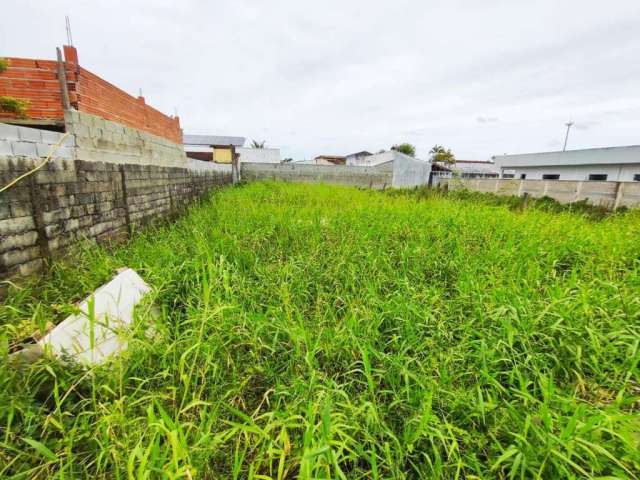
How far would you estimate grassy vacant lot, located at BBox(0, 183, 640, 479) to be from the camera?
1.01m

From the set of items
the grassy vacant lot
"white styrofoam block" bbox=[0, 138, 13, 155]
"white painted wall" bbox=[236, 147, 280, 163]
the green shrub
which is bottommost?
the grassy vacant lot


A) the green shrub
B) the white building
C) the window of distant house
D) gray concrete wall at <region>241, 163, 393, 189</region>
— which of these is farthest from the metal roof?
the window of distant house

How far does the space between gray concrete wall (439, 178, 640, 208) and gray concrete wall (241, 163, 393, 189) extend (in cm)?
532

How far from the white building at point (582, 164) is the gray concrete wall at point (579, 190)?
6.40 meters

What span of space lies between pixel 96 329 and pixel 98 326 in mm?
18

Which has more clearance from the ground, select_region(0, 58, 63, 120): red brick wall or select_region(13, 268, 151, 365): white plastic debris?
select_region(0, 58, 63, 120): red brick wall

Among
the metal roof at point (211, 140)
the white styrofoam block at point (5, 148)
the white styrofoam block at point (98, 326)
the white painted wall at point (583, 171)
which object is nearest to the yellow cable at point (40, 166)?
the white styrofoam block at point (5, 148)

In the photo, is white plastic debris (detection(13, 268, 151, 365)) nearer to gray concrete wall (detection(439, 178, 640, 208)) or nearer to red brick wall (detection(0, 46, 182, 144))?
red brick wall (detection(0, 46, 182, 144))

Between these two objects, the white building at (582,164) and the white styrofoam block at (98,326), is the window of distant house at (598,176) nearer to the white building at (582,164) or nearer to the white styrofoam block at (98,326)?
the white building at (582,164)

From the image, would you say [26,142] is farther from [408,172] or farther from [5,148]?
[408,172]

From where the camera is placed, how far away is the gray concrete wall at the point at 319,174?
14750 millimetres

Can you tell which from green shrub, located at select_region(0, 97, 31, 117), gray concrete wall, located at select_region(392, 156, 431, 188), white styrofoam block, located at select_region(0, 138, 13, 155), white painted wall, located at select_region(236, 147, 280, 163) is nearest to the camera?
white styrofoam block, located at select_region(0, 138, 13, 155)

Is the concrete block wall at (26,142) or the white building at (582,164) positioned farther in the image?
the white building at (582,164)

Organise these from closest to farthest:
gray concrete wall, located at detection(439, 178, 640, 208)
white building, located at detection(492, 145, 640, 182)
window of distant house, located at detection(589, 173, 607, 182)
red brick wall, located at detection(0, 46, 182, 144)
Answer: red brick wall, located at detection(0, 46, 182, 144) → gray concrete wall, located at detection(439, 178, 640, 208) → white building, located at detection(492, 145, 640, 182) → window of distant house, located at detection(589, 173, 607, 182)
